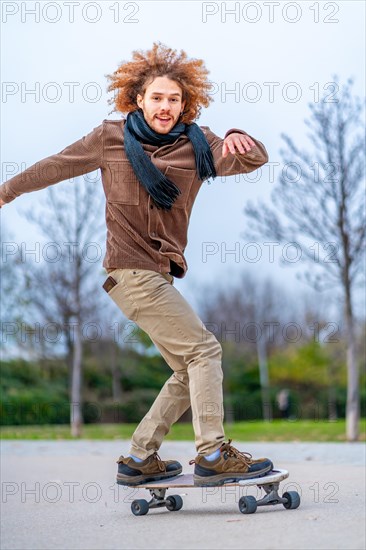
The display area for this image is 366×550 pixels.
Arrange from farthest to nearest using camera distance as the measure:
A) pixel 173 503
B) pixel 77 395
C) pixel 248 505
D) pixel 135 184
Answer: pixel 77 395, pixel 173 503, pixel 135 184, pixel 248 505

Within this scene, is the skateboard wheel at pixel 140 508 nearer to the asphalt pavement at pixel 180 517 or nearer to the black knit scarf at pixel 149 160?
the asphalt pavement at pixel 180 517

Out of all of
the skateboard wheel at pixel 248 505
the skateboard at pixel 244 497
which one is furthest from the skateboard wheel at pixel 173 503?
the skateboard wheel at pixel 248 505

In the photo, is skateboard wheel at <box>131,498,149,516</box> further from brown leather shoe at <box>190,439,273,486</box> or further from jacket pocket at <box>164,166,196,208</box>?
jacket pocket at <box>164,166,196,208</box>

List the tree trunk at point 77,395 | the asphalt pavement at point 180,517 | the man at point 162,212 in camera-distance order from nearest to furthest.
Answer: the asphalt pavement at point 180,517 < the man at point 162,212 < the tree trunk at point 77,395

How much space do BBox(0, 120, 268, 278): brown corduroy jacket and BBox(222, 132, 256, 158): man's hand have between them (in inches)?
3.0

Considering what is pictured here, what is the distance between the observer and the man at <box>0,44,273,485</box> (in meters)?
4.82

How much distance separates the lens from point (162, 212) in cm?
500

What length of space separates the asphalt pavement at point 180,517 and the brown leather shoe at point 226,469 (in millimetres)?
187

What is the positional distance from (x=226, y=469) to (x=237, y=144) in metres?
1.64

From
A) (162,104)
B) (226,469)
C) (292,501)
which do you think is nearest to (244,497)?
(226,469)

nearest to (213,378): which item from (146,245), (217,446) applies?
(217,446)

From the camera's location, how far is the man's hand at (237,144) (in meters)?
4.78

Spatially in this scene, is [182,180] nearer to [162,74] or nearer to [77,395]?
[162,74]

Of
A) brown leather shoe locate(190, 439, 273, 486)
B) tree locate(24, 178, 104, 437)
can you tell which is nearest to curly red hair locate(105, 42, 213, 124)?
brown leather shoe locate(190, 439, 273, 486)
